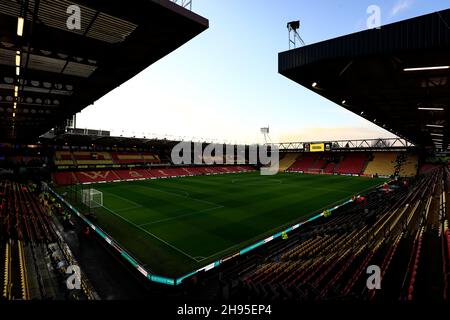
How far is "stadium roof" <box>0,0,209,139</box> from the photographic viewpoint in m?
5.43

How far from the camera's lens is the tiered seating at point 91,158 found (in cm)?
4972

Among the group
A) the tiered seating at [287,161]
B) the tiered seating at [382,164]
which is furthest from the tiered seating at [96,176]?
the tiered seating at [382,164]

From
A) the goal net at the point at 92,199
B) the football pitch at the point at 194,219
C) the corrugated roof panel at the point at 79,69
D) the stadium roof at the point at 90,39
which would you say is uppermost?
the corrugated roof panel at the point at 79,69

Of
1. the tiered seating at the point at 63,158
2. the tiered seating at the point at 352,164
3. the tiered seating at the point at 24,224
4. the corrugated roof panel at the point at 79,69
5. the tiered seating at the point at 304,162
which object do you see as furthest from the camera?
the tiered seating at the point at 304,162

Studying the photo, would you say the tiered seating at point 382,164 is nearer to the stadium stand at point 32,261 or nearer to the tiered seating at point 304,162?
the tiered seating at point 304,162

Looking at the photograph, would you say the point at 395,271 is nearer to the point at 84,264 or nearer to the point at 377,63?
the point at 377,63

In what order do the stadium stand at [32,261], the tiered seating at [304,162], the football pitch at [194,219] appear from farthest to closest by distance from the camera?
the tiered seating at [304,162]
the football pitch at [194,219]
the stadium stand at [32,261]

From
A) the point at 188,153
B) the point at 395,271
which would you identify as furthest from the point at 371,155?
the point at 395,271

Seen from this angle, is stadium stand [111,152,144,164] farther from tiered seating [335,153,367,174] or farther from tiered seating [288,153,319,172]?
tiered seating [335,153,367,174]

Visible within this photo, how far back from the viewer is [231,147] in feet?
238

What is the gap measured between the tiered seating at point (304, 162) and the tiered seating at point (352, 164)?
26.6 ft

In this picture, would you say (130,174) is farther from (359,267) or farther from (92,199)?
(359,267)

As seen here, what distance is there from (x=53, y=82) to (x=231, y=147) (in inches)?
2436
